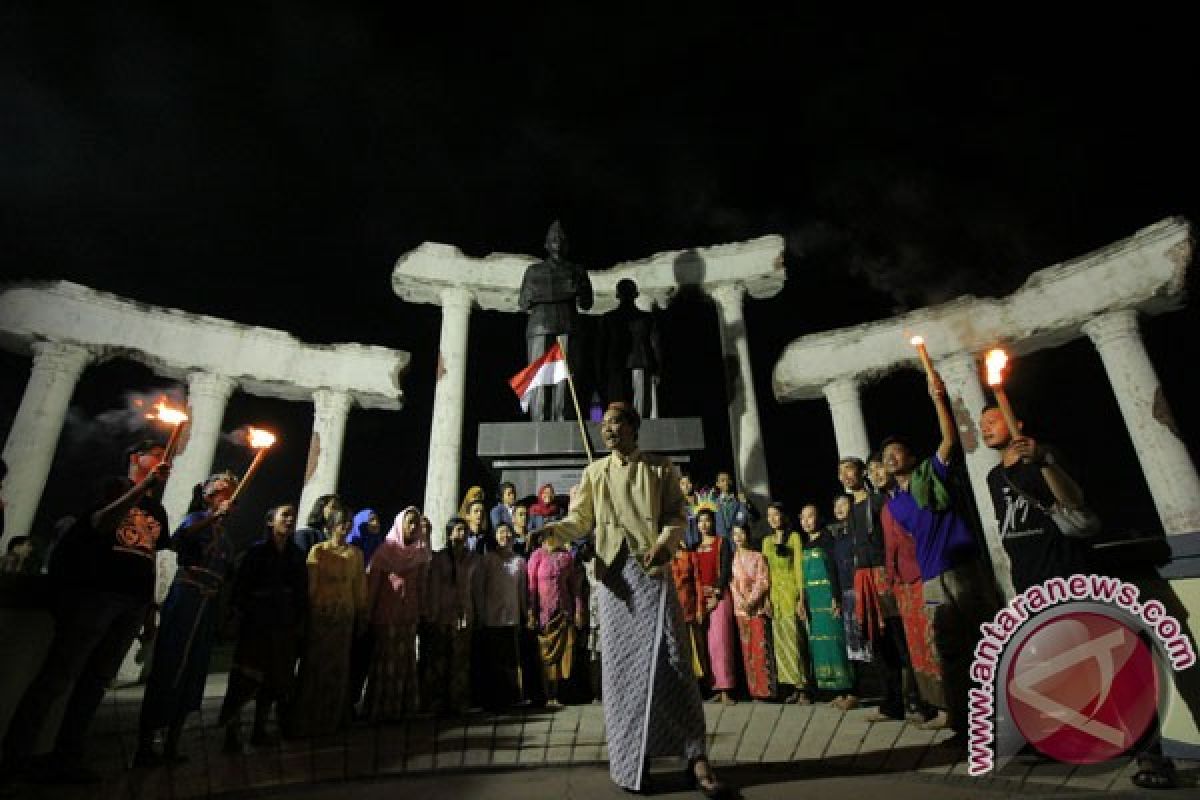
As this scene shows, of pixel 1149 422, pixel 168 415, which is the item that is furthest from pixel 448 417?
pixel 1149 422

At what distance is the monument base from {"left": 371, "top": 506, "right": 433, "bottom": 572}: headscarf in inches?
137

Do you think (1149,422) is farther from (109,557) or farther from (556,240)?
(109,557)

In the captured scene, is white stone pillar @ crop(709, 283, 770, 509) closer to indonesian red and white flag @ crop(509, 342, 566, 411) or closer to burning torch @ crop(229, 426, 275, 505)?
indonesian red and white flag @ crop(509, 342, 566, 411)

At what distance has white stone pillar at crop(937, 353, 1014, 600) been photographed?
40.3 feet

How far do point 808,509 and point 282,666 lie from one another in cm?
515

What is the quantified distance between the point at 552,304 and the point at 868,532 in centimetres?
693

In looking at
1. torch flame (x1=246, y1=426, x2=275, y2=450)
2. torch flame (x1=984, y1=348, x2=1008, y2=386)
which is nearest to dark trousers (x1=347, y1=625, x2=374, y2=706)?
torch flame (x1=246, y1=426, x2=275, y2=450)

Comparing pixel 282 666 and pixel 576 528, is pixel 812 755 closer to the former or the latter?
pixel 576 528

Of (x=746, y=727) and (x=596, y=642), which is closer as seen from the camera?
(x=746, y=727)

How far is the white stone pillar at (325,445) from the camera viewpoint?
13258 millimetres

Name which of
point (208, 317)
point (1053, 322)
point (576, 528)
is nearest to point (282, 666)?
point (576, 528)

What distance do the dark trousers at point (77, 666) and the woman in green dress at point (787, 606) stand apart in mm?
5569

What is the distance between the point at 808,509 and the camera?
6.10 metres

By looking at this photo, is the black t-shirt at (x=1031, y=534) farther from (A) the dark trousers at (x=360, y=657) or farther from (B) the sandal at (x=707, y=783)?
(A) the dark trousers at (x=360, y=657)
